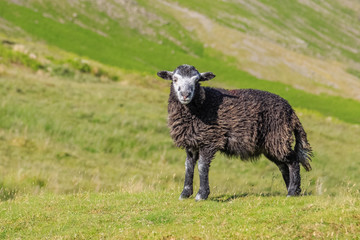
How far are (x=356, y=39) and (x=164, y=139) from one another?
421 feet

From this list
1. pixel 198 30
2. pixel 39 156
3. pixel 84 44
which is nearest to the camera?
pixel 39 156

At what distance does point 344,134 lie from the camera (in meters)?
37.9

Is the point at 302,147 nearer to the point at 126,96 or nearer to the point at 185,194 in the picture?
the point at 185,194

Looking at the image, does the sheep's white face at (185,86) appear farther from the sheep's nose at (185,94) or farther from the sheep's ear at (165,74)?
the sheep's ear at (165,74)

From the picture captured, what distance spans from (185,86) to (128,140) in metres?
18.9

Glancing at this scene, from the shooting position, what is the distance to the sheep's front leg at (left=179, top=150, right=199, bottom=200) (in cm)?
1156

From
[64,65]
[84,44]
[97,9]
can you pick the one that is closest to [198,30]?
[97,9]

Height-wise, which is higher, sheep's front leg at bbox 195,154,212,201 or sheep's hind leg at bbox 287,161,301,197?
sheep's hind leg at bbox 287,161,301,197

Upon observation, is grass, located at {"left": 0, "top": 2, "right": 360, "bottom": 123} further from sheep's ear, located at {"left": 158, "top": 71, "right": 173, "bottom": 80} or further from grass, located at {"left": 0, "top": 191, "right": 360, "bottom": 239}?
grass, located at {"left": 0, "top": 191, "right": 360, "bottom": 239}

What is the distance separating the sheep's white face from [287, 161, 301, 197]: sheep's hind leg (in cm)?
337

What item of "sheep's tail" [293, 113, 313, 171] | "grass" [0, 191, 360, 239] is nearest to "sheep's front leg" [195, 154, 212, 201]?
"grass" [0, 191, 360, 239]

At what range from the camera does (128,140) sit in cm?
2927

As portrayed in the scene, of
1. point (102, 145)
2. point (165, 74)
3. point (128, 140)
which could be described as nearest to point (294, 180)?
point (165, 74)

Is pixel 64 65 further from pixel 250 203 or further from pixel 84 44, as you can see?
pixel 250 203
